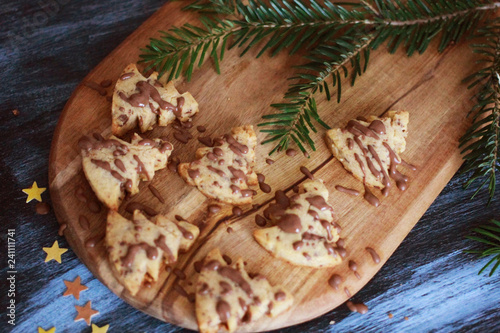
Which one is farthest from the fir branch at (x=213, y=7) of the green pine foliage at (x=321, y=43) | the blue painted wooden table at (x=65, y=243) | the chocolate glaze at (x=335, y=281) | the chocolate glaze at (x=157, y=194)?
the chocolate glaze at (x=335, y=281)

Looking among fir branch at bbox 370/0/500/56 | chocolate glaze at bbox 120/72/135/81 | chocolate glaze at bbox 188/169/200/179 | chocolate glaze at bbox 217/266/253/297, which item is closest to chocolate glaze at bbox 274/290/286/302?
chocolate glaze at bbox 217/266/253/297

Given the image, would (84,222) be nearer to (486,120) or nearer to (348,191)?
(348,191)

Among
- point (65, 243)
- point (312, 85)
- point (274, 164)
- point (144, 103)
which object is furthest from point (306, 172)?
point (65, 243)

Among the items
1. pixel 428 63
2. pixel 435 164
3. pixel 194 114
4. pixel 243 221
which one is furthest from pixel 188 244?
pixel 428 63

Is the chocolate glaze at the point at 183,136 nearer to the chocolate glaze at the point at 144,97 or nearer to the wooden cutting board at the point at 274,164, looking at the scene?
the wooden cutting board at the point at 274,164

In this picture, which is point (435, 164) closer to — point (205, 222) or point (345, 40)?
point (345, 40)

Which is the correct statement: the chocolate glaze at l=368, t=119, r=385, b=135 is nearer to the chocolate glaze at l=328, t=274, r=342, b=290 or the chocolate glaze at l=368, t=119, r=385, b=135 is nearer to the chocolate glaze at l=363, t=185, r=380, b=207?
the chocolate glaze at l=363, t=185, r=380, b=207
